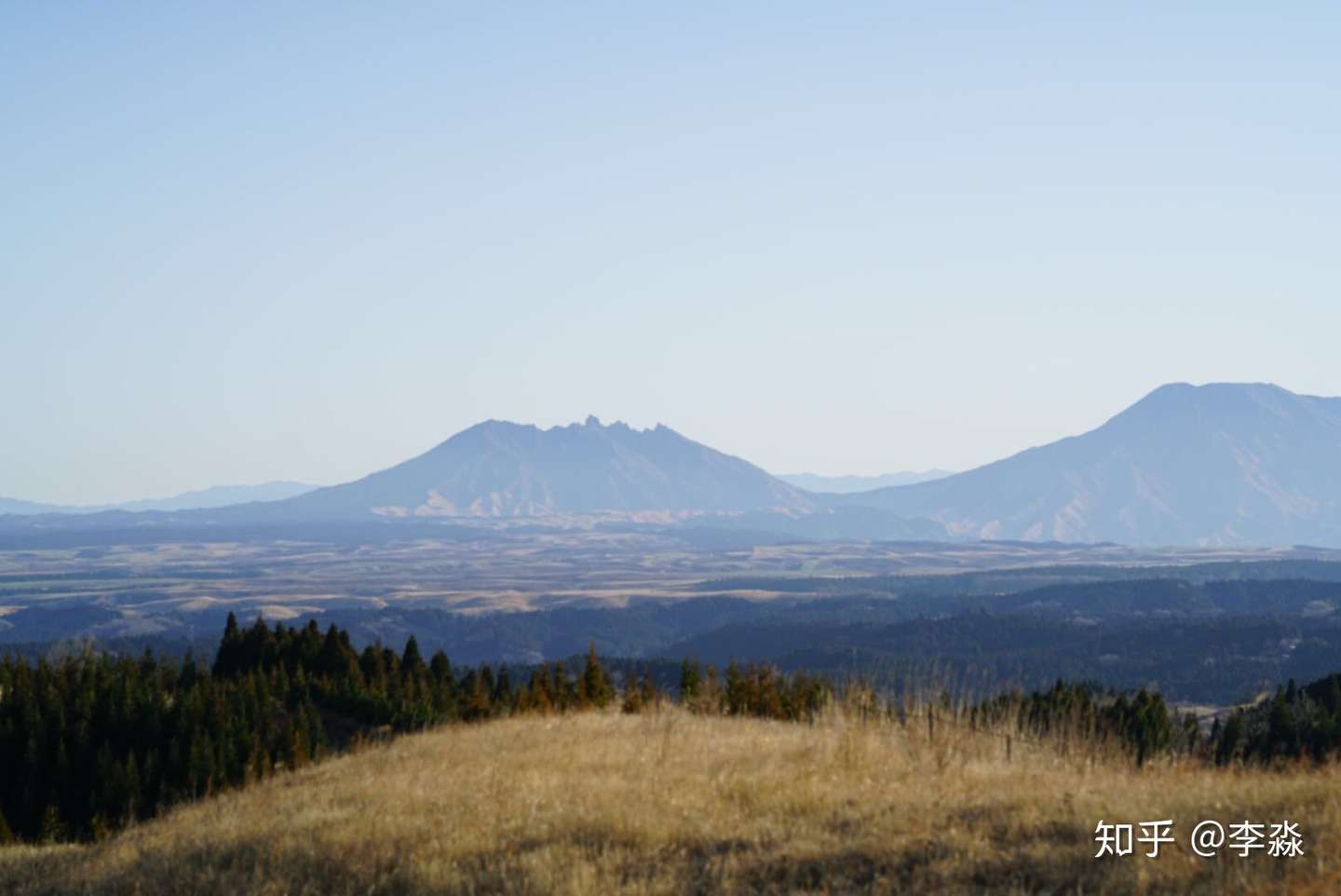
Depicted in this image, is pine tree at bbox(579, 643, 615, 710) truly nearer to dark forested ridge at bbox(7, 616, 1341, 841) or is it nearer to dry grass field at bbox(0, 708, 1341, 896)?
dark forested ridge at bbox(7, 616, 1341, 841)

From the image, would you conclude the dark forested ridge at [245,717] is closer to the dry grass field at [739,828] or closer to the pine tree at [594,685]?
the pine tree at [594,685]

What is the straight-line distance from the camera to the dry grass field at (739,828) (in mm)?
11500

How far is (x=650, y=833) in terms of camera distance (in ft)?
44.3

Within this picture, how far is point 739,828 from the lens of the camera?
1364cm

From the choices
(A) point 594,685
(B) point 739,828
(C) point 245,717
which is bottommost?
(C) point 245,717

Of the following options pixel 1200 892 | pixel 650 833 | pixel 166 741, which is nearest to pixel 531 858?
pixel 650 833

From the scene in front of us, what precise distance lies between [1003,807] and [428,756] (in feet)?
38.5

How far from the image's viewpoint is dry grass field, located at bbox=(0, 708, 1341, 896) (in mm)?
11500

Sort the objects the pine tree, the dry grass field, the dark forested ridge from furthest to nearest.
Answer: the pine tree < the dark forested ridge < the dry grass field

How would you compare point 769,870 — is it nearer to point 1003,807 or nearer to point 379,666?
point 1003,807

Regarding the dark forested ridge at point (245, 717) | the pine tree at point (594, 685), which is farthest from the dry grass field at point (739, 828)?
the pine tree at point (594, 685)

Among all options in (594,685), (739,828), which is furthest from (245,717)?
(739,828)

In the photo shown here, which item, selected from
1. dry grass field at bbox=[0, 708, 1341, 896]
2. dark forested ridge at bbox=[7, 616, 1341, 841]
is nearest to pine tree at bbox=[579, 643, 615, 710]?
dark forested ridge at bbox=[7, 616, 1341, 841]

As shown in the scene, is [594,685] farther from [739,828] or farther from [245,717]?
[739,828]
